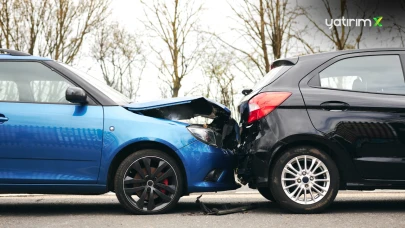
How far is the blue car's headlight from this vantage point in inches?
239

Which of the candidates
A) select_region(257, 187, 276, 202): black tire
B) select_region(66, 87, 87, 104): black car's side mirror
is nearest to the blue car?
select_region(66, 87, 87, 104): black car's side mirror

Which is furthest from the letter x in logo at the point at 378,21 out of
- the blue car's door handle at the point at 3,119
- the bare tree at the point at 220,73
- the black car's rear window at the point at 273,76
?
the blue car's door handle at the point at 3,119

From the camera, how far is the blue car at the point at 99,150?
5.86 m

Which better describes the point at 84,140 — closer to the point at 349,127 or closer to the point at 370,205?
the point at 349,127

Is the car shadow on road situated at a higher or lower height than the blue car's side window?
lower

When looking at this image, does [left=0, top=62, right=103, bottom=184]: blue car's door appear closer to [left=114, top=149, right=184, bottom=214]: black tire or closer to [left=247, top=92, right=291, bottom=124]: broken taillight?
[left=114, top=149, right=184, bottom=214]: black tire

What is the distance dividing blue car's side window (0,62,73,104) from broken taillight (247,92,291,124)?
1.95 meters

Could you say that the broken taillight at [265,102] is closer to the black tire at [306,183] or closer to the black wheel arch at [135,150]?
the black tire at [306,183]

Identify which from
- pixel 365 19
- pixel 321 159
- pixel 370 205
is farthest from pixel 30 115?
pixel 365 19

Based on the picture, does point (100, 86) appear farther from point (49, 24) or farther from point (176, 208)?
point (49, 24)

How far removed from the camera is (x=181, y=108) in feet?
21.0

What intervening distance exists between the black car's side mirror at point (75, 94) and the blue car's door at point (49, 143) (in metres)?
0.13

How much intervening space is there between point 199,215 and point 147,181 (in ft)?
2.09

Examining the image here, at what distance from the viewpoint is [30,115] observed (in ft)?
19.3
